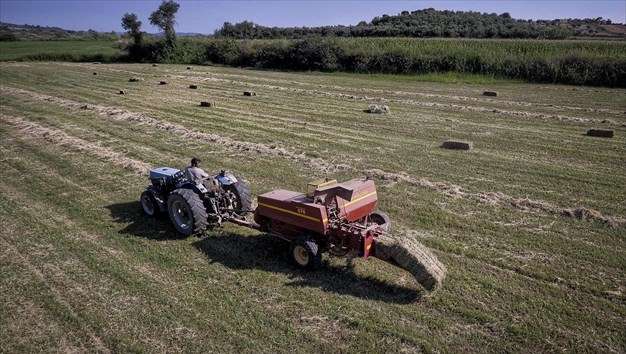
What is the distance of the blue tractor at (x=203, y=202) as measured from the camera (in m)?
8.66

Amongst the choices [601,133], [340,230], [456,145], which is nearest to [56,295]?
[340,230]

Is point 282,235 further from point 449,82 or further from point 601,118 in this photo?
point 449,82

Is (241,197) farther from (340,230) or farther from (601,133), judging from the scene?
(601,133)

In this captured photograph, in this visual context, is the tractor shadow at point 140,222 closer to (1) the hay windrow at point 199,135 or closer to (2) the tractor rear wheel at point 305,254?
(2) the tractor rear wheel at point 305,254

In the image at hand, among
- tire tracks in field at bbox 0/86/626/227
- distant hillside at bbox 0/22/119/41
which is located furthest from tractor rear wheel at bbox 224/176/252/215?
distant hillside at bbox 0/22/119/41

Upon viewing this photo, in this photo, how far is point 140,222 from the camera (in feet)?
32.0

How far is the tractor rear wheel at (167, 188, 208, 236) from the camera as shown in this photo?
8578 millimetres

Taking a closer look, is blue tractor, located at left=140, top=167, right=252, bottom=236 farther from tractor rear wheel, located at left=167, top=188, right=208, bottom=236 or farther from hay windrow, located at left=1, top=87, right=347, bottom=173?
hay windrow, located at left=1, top=87, right=347, bottom=173

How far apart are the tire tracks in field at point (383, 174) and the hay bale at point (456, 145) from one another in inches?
127

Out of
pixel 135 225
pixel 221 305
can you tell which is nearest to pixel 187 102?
pixel 135 225

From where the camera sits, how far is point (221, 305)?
673 cm

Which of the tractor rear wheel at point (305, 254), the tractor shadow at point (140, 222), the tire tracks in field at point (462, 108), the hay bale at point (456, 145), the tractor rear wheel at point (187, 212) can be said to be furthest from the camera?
the tire tracks in field at point (462, 108)

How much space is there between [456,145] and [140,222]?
9674 millimetres

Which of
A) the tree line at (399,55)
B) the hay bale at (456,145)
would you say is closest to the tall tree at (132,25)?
the tree line at (399,55)
